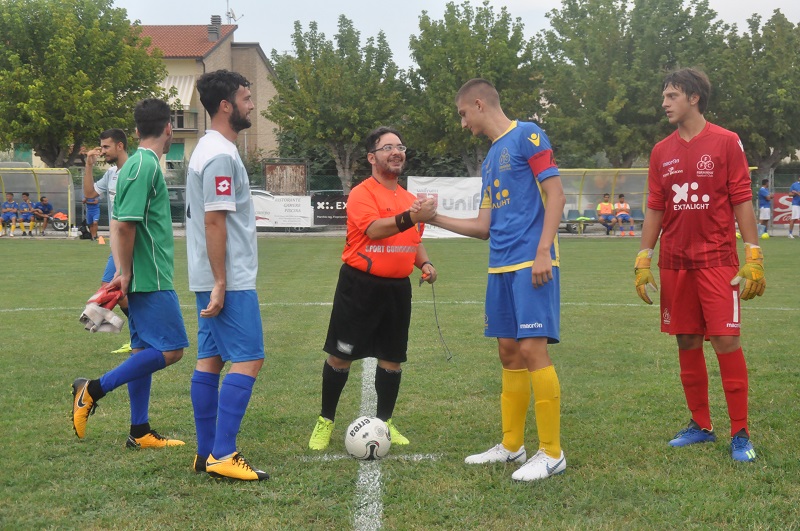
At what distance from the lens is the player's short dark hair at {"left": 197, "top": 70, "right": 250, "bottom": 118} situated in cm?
448

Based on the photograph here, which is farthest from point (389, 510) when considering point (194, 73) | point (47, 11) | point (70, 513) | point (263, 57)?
point (263, 57)

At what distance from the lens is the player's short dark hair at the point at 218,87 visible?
14.7 feet

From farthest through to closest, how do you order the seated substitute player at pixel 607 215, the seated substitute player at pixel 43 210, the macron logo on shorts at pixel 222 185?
the seated substitute player at pixel 607 215, the seated substitute player at pixel 43 210, the macron logo on shorts at pixel 222 185

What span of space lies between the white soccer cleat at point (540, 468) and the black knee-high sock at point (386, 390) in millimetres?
1052

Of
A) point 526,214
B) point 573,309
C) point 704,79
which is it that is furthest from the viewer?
point 573,309

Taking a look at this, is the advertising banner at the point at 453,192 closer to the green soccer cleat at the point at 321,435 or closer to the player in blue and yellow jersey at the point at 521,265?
the green soccer cleat at the point at 321,435

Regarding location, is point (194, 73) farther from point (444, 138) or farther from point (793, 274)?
point (793, 274)

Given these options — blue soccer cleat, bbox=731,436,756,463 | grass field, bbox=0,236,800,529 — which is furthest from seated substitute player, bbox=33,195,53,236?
blue soccer cleat, bbox=731,436,756,463

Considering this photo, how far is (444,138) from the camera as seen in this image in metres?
43.2

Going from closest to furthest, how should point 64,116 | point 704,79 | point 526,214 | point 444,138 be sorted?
point 526,214 → point 704,79 → point 64,116 → point 444,138

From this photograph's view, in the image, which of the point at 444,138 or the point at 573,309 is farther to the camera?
the point at 444,138

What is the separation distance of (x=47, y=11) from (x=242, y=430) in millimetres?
41989

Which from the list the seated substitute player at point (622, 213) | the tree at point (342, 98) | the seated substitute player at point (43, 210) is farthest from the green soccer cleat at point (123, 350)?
the tree at point (342, 98)

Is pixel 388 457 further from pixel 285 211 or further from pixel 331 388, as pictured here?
pixel 285 211
